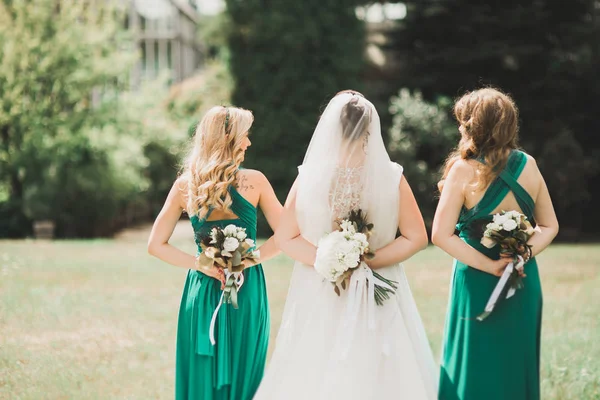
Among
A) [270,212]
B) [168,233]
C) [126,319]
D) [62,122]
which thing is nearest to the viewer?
[168,233]

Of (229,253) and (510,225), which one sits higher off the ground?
(510,225)

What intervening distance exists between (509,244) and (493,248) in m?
0.23

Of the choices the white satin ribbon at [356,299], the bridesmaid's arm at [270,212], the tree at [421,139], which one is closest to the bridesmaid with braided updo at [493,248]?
the white satin ribbon at [356,299]

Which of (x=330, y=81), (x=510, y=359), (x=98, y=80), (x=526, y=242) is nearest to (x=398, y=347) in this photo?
(x=510, y=359)

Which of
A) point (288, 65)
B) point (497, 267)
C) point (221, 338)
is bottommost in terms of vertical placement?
point (221, 338)

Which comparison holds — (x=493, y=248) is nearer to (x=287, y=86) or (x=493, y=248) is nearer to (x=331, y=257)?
(x=331, y=257)

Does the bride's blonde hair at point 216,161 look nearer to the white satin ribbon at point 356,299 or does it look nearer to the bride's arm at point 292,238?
the bride's arm at point 292,238

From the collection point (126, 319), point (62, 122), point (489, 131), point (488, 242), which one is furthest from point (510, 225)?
point (62, 122)

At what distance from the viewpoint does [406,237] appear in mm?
4031

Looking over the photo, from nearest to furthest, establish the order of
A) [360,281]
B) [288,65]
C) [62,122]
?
[360,281] → [62,122] → [288,65]

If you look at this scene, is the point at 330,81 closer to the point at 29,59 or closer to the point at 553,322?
the point at 29,59

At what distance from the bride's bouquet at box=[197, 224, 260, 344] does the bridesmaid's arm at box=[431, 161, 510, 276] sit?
117 centimetres

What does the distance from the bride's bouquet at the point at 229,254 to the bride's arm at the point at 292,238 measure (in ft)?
0.63

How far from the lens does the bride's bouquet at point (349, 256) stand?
376cm
